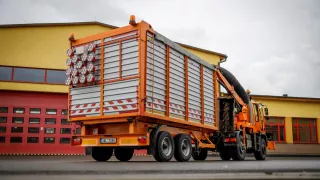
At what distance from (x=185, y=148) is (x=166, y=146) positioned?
45.3 inches

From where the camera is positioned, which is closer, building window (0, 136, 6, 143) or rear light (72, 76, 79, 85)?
rear light (72, 76, 79, 85)

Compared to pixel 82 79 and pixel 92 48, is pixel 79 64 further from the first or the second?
pixel 92 48

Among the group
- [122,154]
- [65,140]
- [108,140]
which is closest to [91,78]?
[108,140]

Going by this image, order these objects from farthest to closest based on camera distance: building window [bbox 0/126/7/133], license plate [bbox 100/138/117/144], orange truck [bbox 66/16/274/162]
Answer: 1. building window [bbox 0/126/7/133]
2. license plate [bbox 100/138/117/144]
3. orange truck [bbox 66/16/274/162]

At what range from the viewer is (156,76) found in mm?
11125

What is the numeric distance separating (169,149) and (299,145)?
2331 cm

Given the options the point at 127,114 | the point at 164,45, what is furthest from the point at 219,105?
the point at 127,114

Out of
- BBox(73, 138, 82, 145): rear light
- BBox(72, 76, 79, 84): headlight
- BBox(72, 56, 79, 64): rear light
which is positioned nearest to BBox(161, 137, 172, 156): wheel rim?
BBox(73, 138, 82, 145): rear light

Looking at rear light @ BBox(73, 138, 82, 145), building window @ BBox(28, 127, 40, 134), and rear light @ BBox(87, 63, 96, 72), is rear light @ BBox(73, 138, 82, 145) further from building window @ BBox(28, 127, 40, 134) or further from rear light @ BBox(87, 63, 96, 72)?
building window @ BBox(28, 127, 40, 134)

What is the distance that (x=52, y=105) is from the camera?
20.5m

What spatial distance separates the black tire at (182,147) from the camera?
1159 centimetres

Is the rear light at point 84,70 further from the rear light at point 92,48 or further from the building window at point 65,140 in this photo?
the building window at point 65,140

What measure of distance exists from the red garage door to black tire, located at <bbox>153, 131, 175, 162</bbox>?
937 centimetres

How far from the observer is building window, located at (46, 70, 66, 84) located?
21167 mm
